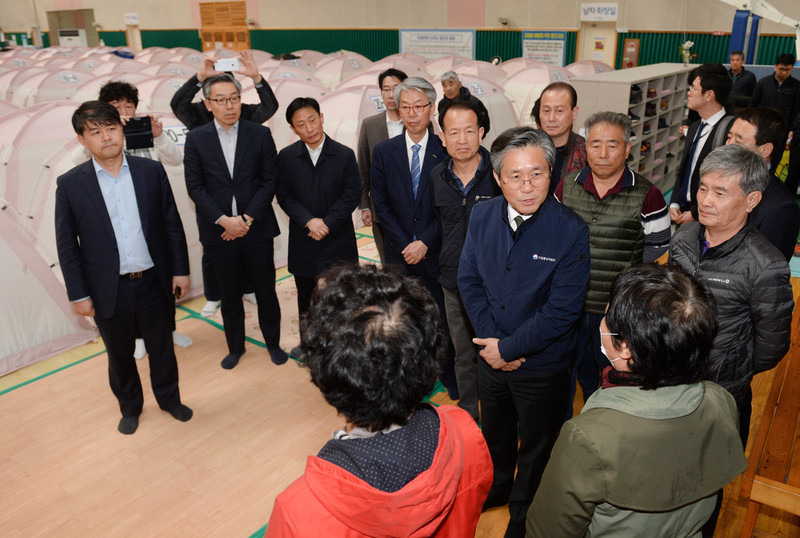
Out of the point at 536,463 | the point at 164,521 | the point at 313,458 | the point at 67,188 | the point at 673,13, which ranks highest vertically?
the point at 673,13

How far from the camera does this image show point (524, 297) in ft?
6.64

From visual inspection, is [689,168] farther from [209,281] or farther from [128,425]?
[128,425]

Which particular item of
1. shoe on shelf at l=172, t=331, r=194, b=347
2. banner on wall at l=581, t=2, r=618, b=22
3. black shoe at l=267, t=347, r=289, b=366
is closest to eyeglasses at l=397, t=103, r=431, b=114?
black shoe at l=267, t=347, r=289, b=366

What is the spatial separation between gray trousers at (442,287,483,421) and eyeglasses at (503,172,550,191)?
87cm

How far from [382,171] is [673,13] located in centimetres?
1051

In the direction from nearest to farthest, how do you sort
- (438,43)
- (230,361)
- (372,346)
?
(372,346) < (230,361) < (438,43)

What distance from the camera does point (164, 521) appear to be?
247cm

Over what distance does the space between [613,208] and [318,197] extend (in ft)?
5.51

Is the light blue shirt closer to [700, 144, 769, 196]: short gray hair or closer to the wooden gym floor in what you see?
the wooden gym floor

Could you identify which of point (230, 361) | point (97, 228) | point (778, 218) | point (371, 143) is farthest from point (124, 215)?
point (778, 218)

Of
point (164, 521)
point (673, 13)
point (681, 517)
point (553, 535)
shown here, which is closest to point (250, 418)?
point (164, 521)

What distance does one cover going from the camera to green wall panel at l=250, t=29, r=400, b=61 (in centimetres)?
1498

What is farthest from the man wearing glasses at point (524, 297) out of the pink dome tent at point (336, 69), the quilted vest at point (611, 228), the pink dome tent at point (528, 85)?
the pink dome tent at point (336, 69)

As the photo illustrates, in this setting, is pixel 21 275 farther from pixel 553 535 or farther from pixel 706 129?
pixel 706 129
